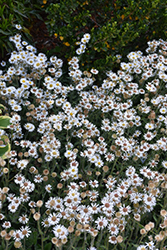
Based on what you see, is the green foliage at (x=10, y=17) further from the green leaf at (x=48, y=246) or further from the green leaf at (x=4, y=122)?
the green leaf at (x=48, y=246)

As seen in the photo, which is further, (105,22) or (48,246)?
(105,22)

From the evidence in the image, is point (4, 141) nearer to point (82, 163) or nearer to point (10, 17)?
point (82, 163)

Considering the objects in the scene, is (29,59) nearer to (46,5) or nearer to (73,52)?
(73,52)

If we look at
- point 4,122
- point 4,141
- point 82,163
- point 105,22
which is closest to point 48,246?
point 82,163

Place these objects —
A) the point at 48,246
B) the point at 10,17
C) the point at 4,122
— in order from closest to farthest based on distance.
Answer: the point at 48,246, the point at 4,122, the point at 10,17

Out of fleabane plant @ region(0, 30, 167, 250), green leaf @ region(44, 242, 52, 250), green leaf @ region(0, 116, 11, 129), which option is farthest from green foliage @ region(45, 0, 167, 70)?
green leaf @ region(44, 242, 52, 250)

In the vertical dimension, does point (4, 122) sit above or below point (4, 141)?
above

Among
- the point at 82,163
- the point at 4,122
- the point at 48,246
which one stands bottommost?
the point at 48,246
